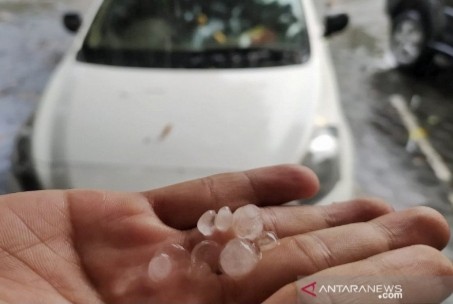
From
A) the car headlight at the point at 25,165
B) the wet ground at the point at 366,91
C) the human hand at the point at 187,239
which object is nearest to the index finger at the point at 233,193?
the human hand at the point at 187,239

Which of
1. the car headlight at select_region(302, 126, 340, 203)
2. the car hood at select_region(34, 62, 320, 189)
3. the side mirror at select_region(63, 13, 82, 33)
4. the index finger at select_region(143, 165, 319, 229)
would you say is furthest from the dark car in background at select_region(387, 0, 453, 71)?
the index finger at select_region(143, 165, 319, 229)

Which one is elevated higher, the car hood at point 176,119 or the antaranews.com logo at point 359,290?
the antaranews.com logo at point 359,290

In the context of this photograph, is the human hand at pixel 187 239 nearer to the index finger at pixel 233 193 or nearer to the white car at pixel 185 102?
the index finger at pixel 233 193

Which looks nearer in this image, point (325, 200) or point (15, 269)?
point (15, 269)

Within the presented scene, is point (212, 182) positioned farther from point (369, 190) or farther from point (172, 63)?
point (369, 190)

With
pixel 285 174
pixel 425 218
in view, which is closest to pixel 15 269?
pixel 285 174

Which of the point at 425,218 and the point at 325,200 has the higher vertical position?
the point at 425,218

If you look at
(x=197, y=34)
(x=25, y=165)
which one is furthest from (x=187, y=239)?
(x=197, y=34)

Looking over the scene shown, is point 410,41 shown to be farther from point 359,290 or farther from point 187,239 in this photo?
point 359,290
